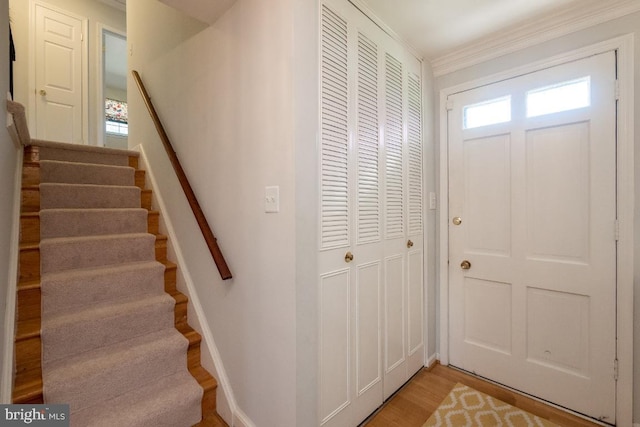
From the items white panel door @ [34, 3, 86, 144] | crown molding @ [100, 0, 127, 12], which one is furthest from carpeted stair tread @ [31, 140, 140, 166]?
crown molding @ [100, 0, 127, 12]

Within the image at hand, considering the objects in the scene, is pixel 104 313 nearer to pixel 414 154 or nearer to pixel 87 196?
pixel 87 196

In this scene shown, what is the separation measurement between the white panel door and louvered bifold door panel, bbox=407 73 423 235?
13.5 feet

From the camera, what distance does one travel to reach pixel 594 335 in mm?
1728

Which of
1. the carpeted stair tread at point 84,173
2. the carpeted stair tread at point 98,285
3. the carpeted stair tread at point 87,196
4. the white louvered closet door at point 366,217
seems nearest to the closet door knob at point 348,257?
the white louvered closet door at point 366,217

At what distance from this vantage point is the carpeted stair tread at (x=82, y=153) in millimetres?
2348

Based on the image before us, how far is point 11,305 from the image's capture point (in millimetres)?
1445

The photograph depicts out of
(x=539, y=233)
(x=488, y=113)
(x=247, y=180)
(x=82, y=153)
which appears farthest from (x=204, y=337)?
(x=488, y=113)

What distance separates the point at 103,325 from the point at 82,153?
1752 millimetres

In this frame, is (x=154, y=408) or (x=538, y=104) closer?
(x=154, y=408)

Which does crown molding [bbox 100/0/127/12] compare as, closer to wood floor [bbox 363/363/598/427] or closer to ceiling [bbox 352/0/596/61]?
ceiling [bbox 352/0/596/61]

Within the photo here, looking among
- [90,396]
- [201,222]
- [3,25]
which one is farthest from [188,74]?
[90,396]

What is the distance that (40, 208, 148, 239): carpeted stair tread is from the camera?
6.38 feet

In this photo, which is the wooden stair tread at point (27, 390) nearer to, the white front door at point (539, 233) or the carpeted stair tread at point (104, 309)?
the carpeted stair tread at point (104, 309)

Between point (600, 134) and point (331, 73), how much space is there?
1.69 metres
